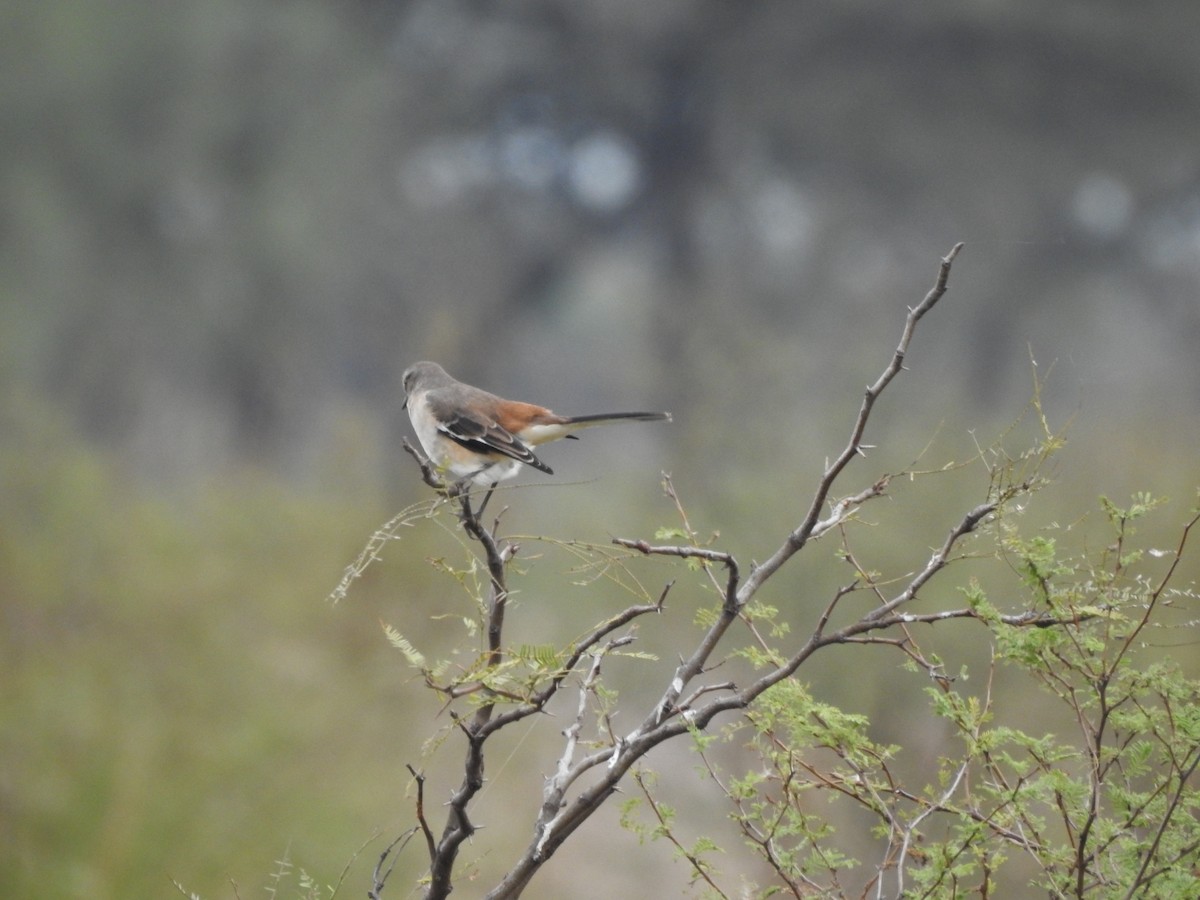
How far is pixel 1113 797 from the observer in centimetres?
149

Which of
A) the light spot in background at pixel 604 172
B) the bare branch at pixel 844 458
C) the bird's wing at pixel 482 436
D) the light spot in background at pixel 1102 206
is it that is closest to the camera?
the bare branch at pixel 844 458

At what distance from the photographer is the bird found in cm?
334

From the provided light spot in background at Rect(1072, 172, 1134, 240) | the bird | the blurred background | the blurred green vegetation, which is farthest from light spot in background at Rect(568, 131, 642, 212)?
the bird

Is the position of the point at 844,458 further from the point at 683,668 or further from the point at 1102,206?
the point at 1102,206

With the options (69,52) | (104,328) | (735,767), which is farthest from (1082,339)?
(69,52)

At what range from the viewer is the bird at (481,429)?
3.34 m

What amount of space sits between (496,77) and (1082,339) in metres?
7.51

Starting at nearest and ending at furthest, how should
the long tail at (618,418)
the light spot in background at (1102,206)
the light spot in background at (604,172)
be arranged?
the long tail at (618,418) < the light spot in background at (1102,206) < the light spot in background at (604,172)

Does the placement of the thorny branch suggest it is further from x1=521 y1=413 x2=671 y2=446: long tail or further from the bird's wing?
the bird's wing

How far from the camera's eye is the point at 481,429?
3.37 metres

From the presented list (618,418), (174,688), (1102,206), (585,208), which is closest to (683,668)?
(618,418)

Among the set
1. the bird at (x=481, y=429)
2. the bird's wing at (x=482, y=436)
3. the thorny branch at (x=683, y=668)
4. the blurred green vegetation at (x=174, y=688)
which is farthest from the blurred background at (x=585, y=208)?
the thorny branch at (x=683, y=668)

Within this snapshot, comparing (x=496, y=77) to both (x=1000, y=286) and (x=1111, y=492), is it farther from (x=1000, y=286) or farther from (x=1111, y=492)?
(x=1111, y=492)

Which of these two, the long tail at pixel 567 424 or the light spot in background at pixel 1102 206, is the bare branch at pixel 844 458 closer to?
the long tail at pixel 567 424
